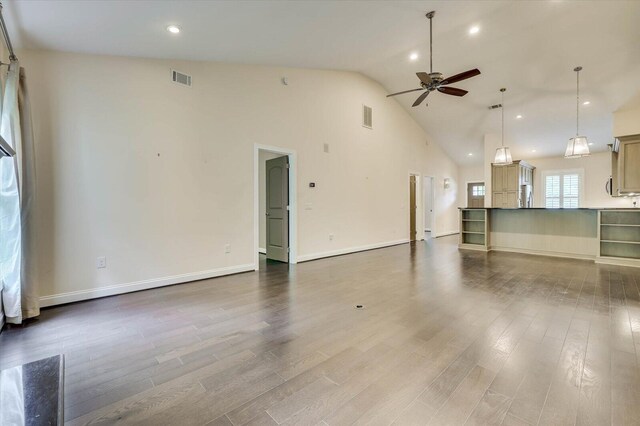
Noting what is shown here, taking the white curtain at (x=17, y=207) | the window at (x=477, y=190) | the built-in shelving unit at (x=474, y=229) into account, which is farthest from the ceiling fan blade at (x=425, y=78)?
the window at (x=477, y=190)

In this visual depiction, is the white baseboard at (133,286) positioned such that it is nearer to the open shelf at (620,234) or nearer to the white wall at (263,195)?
the white wall at (263,195)

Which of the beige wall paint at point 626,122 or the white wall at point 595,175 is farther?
the white wall at point 595,175

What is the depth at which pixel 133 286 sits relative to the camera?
3816 mm

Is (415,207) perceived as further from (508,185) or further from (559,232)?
(559,232)

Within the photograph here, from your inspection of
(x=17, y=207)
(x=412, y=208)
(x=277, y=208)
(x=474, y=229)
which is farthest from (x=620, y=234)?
(x=17, y=207)

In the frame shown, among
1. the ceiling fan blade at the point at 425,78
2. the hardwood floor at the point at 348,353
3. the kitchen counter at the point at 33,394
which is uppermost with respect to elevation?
the ceiling fan blade at the point at 425,78

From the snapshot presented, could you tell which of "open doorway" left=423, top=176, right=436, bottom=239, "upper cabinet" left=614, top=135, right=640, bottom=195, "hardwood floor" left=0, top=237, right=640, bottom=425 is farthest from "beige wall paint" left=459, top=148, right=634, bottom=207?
"hardwood floor" left=0, top=237, right=640, bottom=425

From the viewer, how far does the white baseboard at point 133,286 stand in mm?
3324

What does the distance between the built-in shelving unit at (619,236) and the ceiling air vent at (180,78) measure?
7.62 m

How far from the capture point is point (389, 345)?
2.37m

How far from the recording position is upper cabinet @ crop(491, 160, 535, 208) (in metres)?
9.30

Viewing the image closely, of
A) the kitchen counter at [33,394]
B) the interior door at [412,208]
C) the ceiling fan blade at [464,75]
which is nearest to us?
the kitchen counter at [33,394]

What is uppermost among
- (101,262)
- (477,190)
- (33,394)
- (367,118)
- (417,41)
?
(417,41)

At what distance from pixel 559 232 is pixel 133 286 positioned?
8033 millimetres
